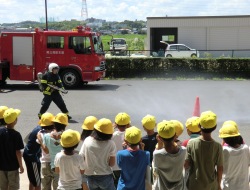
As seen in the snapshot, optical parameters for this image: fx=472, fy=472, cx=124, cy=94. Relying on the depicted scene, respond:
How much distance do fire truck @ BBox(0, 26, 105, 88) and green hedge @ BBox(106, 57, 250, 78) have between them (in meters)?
5.46

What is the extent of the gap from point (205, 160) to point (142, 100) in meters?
12.2

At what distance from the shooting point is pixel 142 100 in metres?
17.4

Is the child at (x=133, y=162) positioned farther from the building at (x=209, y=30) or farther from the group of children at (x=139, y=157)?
the building at (x=209, y=30)

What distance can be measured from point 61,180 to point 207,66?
73.1 ft

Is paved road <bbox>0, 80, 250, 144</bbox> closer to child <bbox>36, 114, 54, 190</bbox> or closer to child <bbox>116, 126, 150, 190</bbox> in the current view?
child <bbox>36, 114, 54, 190</bbox>

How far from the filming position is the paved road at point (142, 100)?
45.2 ft

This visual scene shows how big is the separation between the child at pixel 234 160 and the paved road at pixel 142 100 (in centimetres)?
510

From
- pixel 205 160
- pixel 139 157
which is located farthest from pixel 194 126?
pixel 139 157

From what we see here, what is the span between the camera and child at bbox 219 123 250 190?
547cm

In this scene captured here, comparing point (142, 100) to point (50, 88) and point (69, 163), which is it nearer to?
point (50, 88)

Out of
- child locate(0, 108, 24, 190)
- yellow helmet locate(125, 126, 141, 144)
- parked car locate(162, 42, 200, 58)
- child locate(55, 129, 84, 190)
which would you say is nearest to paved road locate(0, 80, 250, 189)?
child locate(0, 108, 24, 190)

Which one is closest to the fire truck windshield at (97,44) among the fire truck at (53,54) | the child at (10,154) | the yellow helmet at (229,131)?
the fire truck at (53,54)

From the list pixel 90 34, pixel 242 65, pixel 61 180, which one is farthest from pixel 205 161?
pixel 242 65

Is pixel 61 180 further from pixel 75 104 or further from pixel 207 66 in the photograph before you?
pixel 207 66
